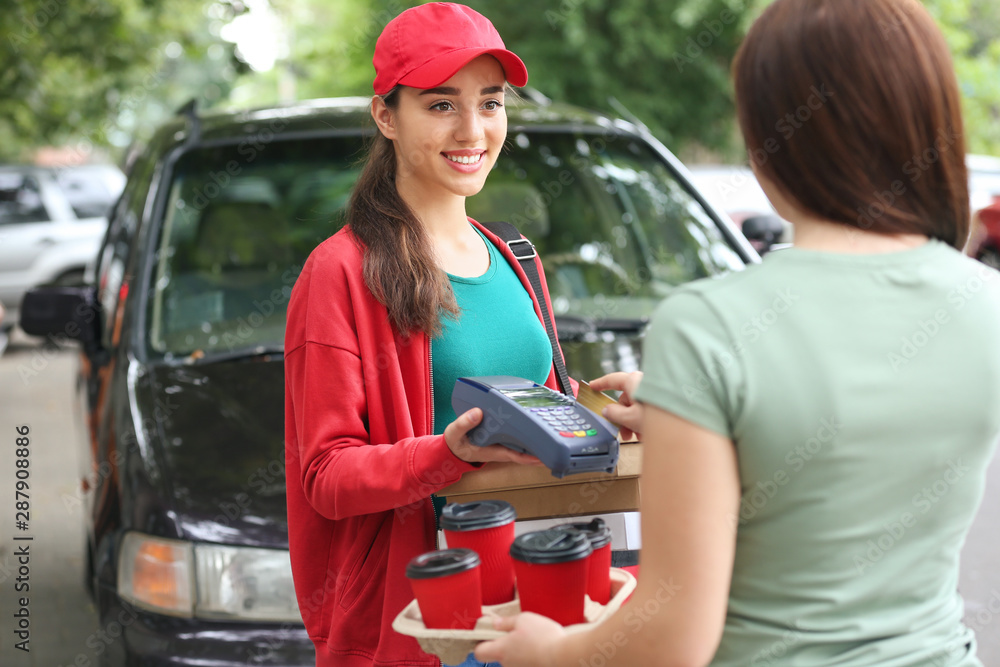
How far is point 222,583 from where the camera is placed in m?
2.46

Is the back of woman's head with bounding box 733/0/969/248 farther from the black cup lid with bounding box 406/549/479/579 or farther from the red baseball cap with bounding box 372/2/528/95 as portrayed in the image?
the red baseball cap with bounding box 372/2/528/95

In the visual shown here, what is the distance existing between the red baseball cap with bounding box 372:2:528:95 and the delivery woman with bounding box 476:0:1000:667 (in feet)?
2.34

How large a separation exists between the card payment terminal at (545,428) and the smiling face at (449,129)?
0.52 metres

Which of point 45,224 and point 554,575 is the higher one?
point 45,224

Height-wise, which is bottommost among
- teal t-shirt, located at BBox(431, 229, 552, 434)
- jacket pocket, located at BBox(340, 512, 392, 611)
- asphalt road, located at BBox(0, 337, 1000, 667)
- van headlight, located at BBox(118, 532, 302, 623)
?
asphalt road, located at BBox(0, 337, 1000, 667)

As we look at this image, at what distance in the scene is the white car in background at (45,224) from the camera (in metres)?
11.9

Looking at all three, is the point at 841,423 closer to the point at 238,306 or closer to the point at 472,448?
the point at 472,448

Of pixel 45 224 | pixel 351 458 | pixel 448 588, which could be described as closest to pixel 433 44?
pixel 351 458

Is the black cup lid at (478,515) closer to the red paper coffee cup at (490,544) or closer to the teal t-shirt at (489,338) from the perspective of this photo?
the red paper coffee cup at (490,544)

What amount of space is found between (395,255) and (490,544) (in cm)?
61

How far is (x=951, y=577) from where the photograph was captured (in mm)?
1228

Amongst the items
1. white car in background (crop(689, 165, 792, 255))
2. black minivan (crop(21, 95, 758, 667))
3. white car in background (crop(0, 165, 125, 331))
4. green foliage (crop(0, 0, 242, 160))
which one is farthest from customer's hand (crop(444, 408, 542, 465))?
→ white car in background (crop(0, 165, 125, 331))

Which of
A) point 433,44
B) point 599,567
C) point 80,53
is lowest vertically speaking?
point 599,567

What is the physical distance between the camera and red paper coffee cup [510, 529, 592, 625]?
1226mm
